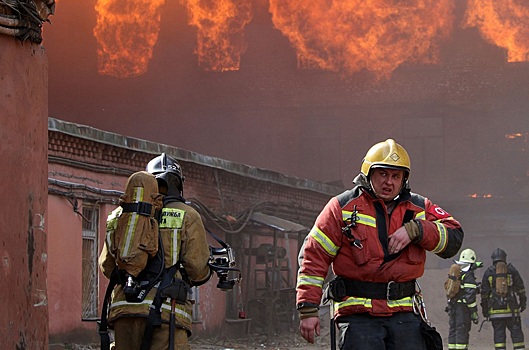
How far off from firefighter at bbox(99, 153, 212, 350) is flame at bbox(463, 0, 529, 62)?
112 feet

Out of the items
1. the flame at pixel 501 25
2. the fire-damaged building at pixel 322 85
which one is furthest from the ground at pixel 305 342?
the flame at pixel 501 25

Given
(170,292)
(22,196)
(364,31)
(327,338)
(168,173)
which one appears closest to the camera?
(22,196)

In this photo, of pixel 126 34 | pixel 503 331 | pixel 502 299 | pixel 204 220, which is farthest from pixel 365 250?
pixel 126 34

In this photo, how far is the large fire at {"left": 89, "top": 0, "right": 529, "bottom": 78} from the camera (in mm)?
37875

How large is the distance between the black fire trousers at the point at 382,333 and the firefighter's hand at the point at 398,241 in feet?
1.22

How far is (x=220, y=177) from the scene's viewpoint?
75.2 feet

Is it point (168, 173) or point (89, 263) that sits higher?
point (168, 173)

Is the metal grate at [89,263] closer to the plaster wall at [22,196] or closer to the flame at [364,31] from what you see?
the plaster wall at [22,196]

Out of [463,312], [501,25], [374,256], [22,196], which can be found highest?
[501,25]

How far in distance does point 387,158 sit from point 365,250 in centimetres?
53

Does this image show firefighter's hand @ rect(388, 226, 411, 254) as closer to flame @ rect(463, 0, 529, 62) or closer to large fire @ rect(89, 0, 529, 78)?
large fire @ rect(89, 0, 529, 78)

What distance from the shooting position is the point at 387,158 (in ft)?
19.3

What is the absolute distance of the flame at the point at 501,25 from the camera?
3884 centimetres

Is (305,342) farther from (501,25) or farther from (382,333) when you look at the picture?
(501,25)
